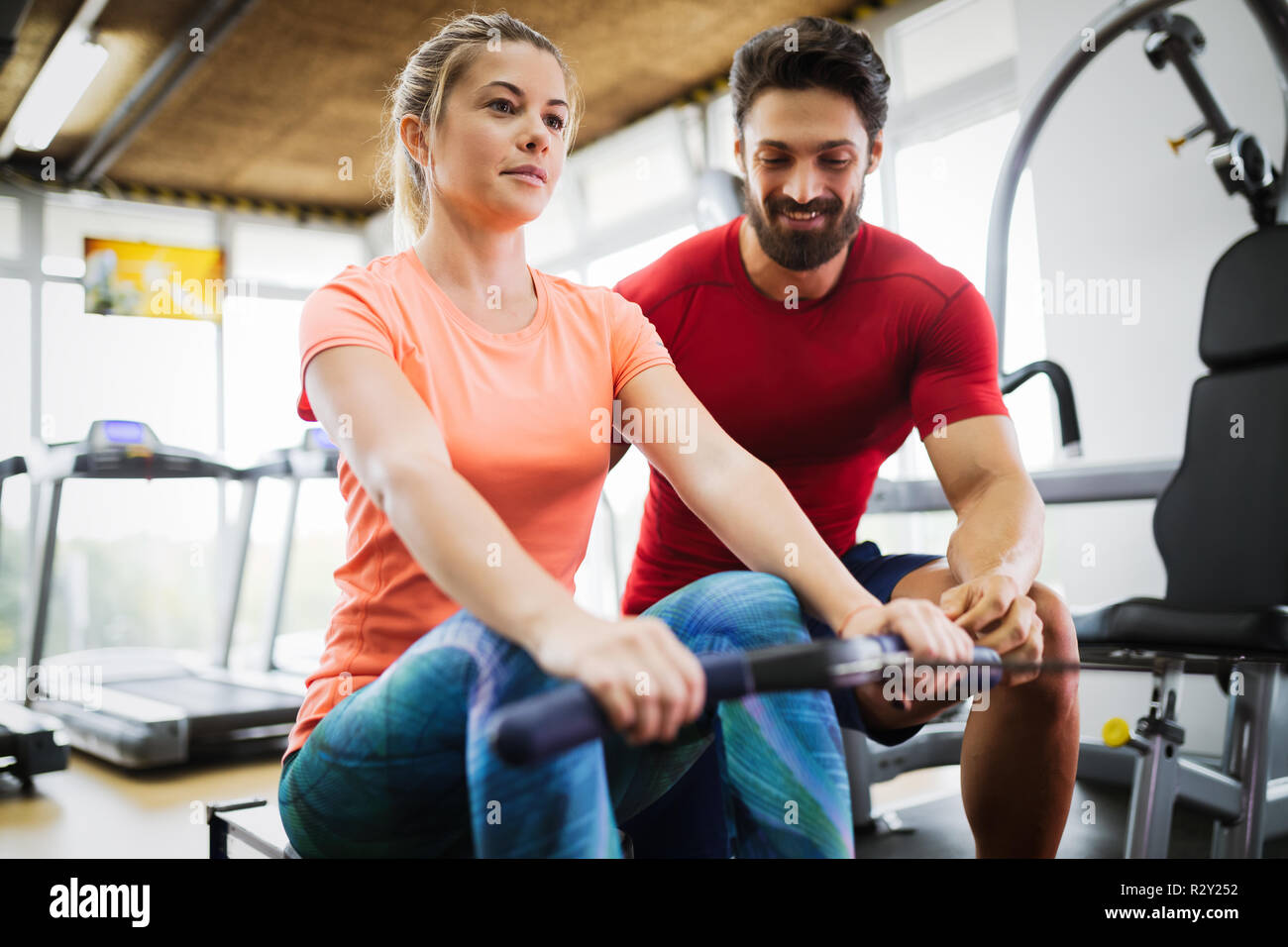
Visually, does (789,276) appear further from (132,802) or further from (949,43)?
(949,43)

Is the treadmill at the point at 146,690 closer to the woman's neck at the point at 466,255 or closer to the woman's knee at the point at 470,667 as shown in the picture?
the woman's neck at the point at 466,255

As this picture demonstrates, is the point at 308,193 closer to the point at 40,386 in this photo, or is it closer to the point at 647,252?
the point at 40,386

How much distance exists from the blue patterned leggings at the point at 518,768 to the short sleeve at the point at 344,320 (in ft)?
0.99

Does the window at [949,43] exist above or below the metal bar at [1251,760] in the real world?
above

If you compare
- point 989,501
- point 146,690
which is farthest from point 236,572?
point 989,501

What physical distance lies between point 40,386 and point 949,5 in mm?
5872

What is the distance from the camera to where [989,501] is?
4.39 feet

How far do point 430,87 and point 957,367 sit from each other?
78 cm

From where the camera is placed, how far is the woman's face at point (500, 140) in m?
1.11

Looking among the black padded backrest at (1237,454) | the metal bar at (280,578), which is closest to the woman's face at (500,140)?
the black padded backrest at (1237,454)

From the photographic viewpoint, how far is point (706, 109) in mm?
5625
